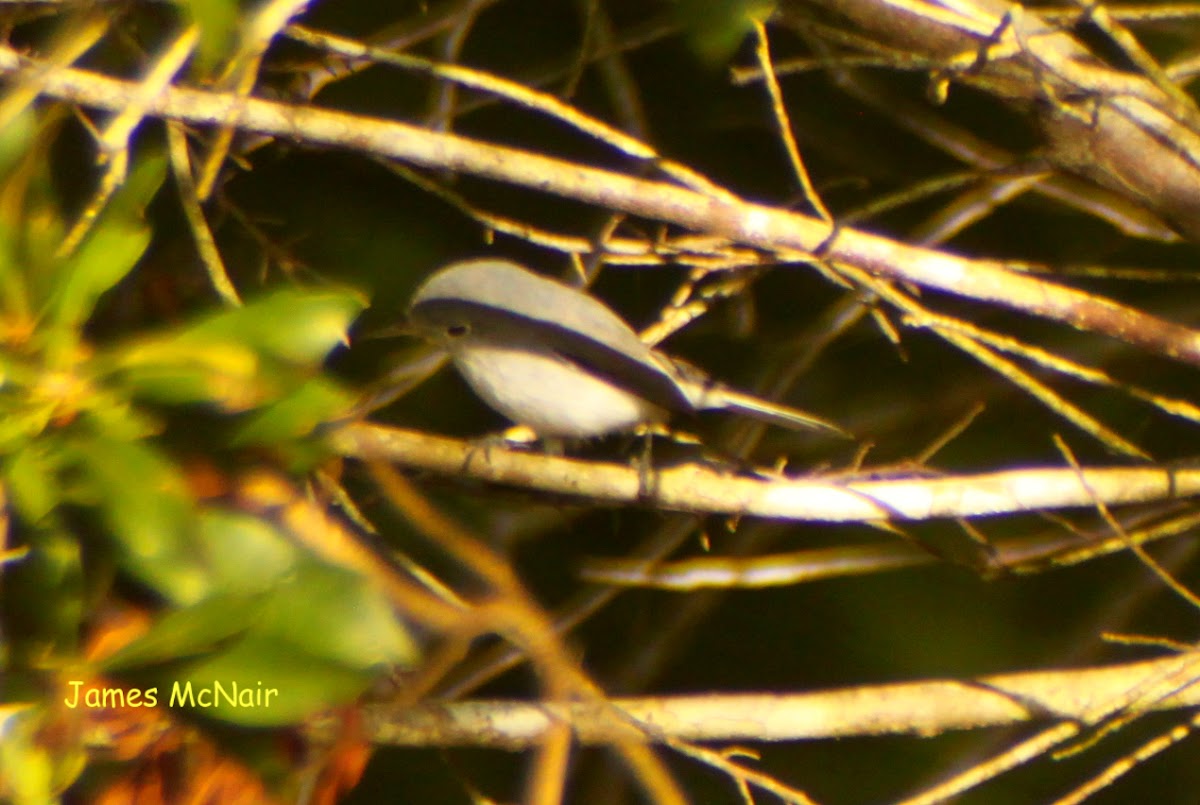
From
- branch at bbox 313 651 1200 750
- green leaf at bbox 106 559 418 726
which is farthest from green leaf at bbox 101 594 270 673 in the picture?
branch at bbox 313 651 1200 750

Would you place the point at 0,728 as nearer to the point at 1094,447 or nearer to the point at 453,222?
the point at 453,222

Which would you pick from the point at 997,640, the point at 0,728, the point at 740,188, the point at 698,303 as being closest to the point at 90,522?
the point at 0,728

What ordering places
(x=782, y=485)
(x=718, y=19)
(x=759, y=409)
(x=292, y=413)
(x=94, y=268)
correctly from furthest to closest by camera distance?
(x=759, y=409), (x=782, y=485), (x=718, y=19), (x=292, y=413), (x=94, y=268)

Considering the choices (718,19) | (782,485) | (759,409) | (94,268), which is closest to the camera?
(94,268)

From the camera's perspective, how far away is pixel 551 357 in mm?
3082

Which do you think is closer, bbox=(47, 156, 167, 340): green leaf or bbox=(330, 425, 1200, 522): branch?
bbox=(47, 156, 167, 340): green leaf

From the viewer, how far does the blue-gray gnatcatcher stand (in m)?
2.89

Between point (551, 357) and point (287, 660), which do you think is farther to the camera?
point (551, 357)

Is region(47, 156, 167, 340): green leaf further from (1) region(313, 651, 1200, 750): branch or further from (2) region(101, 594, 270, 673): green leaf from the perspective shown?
(1) region(313, 651, 1200, 750): branch

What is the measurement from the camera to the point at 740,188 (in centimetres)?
330

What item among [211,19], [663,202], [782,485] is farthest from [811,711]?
[211,19]

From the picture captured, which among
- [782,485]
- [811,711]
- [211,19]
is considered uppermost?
[211,19]

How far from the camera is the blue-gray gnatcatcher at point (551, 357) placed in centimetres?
289

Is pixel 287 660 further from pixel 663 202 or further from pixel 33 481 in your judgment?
pixel 663 202
